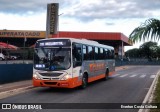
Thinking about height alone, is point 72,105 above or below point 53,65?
below

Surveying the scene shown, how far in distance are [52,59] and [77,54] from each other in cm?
146

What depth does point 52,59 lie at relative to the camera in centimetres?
1611

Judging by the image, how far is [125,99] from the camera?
13.7 m

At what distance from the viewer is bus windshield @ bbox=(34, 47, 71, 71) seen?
15930 millimetres

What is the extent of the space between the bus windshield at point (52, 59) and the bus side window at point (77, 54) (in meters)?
0.41

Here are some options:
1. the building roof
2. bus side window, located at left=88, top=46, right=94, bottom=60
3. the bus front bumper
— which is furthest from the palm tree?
the building roof

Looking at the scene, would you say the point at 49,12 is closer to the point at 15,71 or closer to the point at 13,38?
the point at 15,71

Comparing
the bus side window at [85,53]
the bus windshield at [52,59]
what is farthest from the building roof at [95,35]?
the bus windshield at [52,59]

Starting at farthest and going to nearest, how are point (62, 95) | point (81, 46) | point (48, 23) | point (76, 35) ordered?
point (76, 35)
point (48, 23)
point (81, 46)
point (62, 95)

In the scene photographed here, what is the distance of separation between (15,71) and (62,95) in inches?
270

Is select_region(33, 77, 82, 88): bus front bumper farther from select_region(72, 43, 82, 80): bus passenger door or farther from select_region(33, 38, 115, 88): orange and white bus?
select_region(72, 43, 82, 80): bus passenger door

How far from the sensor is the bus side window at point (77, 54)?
16.4 meters

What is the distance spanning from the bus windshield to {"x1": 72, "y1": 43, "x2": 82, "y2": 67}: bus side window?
41 centimetres

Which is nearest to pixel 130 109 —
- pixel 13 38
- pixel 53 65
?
pixel 53 65
